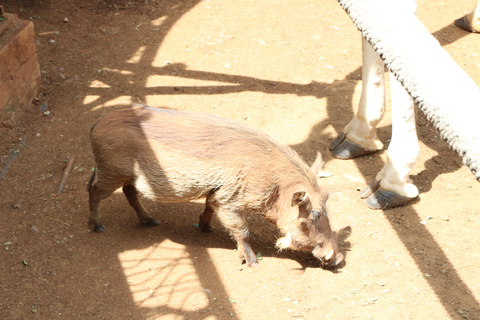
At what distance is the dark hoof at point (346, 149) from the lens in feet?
17.9

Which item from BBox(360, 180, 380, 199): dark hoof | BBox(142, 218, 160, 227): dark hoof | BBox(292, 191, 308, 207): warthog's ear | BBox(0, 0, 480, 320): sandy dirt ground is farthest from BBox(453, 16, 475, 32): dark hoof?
BBox(142, 218, 160, 227): dark hoof

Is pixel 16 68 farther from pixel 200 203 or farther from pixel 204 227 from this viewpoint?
pixel 204 227

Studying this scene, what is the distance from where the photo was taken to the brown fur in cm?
394

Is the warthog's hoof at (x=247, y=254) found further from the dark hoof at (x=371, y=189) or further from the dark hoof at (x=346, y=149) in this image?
the dark hoof at (x=346, y=149)

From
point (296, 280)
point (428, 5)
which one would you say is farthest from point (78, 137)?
point (428, 5)

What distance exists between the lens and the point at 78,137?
5.46 meters

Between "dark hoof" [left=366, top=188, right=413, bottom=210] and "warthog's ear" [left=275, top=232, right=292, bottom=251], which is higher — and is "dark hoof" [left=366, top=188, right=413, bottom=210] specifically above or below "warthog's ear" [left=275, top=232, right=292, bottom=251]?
below

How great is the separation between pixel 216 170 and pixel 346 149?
6.77 ft

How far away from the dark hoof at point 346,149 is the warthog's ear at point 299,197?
1.67m

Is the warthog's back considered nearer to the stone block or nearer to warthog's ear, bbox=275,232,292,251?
warthog's ear, bbox=275,232,292,251

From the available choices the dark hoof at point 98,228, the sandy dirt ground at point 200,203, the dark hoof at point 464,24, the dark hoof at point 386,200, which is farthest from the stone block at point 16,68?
the dark hoof at point 464,24

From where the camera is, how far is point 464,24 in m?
7.82

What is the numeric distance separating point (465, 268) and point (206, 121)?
2549 millimetres

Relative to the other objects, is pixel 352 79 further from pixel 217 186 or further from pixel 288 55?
pixel 217 186
